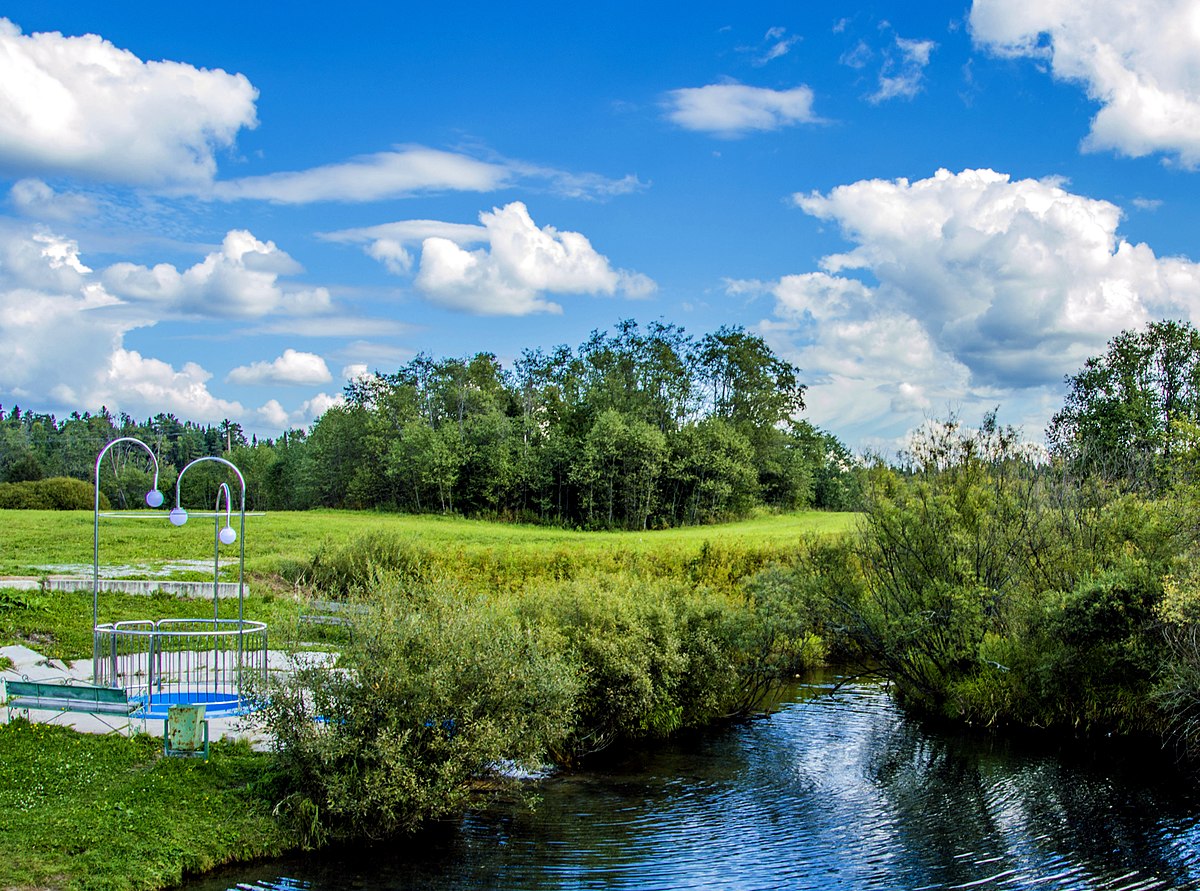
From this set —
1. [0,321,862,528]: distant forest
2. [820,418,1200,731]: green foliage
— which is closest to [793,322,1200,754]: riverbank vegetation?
[820,418,1200,731]: green foliage

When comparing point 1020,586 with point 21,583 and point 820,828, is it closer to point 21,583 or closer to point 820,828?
point 820,828

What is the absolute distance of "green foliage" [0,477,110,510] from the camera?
181 ft

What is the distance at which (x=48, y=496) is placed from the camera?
55531 mm

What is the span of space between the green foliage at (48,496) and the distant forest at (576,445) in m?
17.2

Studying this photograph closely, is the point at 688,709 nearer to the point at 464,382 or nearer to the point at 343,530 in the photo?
the point at 343,530

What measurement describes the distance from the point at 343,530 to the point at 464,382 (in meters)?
30.8

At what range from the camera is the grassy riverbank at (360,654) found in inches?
440

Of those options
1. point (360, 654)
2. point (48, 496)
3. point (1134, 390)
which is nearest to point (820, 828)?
point (360, 654)

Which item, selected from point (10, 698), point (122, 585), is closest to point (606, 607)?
point (10, 698)

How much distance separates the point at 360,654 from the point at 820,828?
24.9 ft

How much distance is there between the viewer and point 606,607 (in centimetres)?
1853

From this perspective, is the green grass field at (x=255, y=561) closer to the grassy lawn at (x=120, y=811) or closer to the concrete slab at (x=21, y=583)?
the concrete slab at (x=21, y=583)

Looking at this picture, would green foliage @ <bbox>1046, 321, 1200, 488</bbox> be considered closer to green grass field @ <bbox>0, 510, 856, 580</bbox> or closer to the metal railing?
green grass field @ <bbox>0, 510, 856, 580</bbox>

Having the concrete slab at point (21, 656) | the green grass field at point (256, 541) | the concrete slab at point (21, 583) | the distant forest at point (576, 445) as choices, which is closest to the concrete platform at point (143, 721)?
the concrete slab at point (21, 656)
